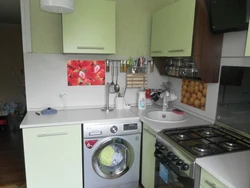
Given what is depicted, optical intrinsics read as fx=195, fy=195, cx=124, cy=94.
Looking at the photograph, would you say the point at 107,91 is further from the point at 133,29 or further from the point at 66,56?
the point at 133,29

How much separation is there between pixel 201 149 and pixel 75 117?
1.24 metres

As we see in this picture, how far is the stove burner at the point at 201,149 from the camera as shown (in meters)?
1.30

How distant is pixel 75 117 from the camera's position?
79.0 inches

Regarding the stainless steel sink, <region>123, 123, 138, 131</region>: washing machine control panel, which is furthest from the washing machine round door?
the stainless steel sink

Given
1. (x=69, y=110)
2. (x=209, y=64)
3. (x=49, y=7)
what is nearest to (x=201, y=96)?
(x=209, y=64)

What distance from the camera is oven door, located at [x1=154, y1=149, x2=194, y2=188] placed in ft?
4.40

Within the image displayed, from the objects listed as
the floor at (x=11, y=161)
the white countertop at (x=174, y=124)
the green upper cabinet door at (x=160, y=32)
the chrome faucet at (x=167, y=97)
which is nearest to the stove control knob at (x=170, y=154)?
the white countertop at (x=174, y=124)

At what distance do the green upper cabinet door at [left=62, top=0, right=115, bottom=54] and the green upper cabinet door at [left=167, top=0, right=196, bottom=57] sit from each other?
1.98ft

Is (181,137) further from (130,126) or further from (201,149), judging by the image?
(130,126)

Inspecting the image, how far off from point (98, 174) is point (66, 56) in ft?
4.43

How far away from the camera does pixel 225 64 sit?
5.67 ft

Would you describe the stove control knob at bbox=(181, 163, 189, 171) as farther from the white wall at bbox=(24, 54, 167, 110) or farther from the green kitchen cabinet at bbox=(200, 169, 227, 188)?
the white wall at bbox=(24, 54, 167, 110)

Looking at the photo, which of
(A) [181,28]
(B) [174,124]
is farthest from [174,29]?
(B) [174,124]

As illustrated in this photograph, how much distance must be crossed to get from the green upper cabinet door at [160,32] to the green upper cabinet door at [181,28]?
9 centimetres
